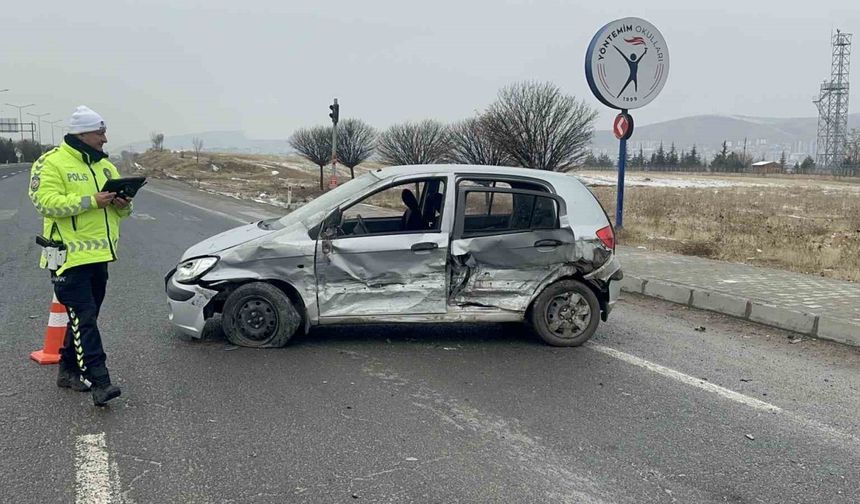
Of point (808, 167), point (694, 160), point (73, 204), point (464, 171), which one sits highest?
point (694, 160)

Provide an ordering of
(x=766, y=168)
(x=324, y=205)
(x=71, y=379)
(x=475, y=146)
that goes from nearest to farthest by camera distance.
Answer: (x=71, y=379) < (x=324, y=205) < (x=475, y=146) < (x=766, y=168)

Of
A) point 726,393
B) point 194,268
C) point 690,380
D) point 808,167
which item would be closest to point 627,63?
point 690,380

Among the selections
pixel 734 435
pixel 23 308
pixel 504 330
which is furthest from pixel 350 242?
pixel 23 308

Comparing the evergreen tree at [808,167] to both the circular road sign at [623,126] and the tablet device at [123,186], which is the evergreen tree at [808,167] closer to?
the circular road sign at [623,126]

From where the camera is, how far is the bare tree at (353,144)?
44188 millimetres

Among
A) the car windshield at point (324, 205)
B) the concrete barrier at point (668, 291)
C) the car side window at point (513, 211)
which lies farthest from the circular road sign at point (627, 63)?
the car windshield at point (324, 205)

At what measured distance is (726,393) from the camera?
4.98m

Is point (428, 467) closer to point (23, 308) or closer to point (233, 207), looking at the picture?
point (23, 308)

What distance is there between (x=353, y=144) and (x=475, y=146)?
55.5ft

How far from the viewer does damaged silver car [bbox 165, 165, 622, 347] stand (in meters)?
5.68

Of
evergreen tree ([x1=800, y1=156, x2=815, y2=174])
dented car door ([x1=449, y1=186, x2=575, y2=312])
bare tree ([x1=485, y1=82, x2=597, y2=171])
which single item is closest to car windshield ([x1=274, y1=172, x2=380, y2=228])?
dented car door ([x1=449, y1=186, x2=575, y2=312])

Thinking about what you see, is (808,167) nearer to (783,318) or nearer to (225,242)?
(783,318)

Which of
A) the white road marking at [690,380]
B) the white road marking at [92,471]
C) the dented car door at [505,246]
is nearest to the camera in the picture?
the white road marking at [92,471]

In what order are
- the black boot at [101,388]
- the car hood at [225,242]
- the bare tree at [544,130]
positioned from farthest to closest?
the bare tree at [544,130] → the car hood at [225,242] → the black boot at [101,388]
